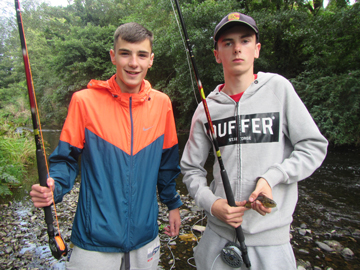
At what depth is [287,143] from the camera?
176 cm

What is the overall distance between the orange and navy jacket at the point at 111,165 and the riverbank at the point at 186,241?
1.75 metres

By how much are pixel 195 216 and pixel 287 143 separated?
3.23 m

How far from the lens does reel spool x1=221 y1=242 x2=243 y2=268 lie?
160cm

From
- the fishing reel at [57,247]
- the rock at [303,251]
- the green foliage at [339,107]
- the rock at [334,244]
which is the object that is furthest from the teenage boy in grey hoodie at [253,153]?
the green foliage at [339,107]

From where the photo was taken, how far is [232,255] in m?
1.61

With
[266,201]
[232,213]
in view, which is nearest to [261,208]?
[266,201]

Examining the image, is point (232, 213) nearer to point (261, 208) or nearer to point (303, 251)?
point (261, 208)

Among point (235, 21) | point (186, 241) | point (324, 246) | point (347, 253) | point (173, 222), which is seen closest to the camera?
point (235, 21)

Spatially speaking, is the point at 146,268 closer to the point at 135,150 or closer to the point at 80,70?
the point at 135,150

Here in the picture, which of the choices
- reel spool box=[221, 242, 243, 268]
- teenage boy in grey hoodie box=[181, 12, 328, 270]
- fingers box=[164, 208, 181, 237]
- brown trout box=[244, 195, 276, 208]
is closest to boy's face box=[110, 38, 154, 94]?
teenage boy in grey hoodie box=[181, 12, 328, 270]

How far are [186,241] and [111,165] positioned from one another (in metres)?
2.45

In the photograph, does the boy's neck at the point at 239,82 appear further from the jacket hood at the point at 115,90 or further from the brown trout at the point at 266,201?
the brown trout at the point at 266,201

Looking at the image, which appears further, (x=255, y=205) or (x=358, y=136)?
(x=358, y=136)

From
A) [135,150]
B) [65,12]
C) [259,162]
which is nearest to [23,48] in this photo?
[135,150]
